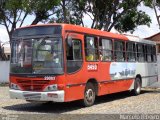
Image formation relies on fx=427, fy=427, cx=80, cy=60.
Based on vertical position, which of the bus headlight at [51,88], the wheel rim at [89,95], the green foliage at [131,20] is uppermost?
the green foliage at [131,20]

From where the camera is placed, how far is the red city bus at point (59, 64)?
1390 cm

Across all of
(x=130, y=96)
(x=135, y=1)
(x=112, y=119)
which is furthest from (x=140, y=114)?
(x=135, y=1)

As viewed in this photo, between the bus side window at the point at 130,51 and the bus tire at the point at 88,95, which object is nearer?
the bus tire at the point at 88,95

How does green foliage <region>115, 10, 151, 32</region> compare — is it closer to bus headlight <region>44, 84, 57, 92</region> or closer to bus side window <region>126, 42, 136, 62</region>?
bus side window <region>126, 42, 136, 62</region>

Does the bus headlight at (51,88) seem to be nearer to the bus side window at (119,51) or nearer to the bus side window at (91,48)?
the bus side window at (91,48)

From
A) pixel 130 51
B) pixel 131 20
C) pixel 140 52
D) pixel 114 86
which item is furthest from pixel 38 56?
pixel 131 20

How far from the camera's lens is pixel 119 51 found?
18.1m

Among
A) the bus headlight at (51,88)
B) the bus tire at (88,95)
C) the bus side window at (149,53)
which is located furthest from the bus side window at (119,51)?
the bus headlight at (51,88)

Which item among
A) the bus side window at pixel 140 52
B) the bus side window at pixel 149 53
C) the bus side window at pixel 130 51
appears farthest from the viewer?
the bus side window at pixel 149 53

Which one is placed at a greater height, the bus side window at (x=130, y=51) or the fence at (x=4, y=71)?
the bus side window at (x=130, y=51)

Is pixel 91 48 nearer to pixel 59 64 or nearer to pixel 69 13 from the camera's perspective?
pixel 59 64

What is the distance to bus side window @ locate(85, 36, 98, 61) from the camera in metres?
15.4

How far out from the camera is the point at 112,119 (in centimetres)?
1216

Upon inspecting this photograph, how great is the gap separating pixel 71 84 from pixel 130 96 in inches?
245
